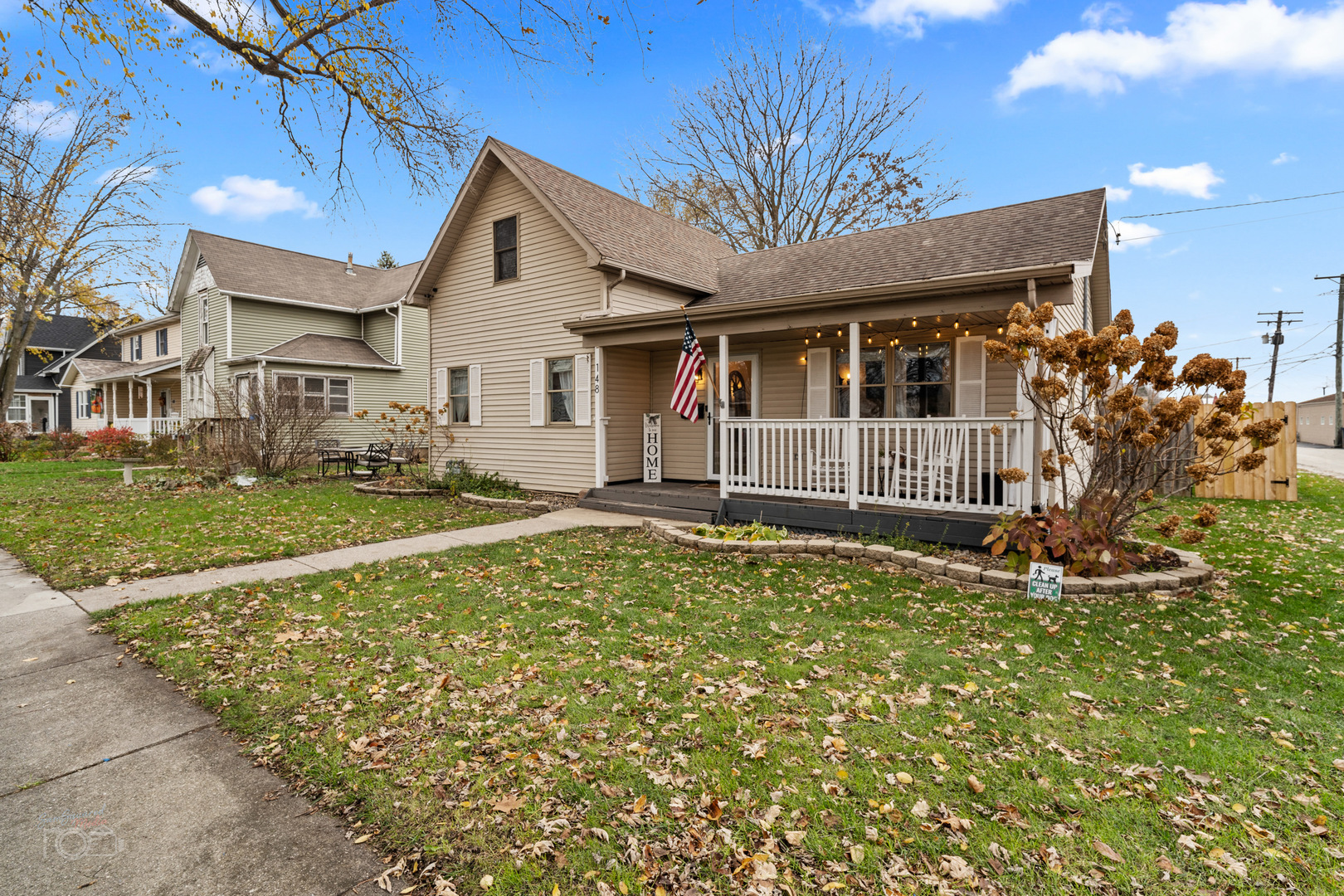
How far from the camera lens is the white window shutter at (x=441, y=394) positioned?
45.4 ft

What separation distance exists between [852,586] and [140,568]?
23.7 feet

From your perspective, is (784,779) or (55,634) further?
(55,634)

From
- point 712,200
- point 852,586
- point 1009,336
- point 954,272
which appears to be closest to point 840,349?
A: point 954,272

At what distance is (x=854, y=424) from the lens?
7.79 m

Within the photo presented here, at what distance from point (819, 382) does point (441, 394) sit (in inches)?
339

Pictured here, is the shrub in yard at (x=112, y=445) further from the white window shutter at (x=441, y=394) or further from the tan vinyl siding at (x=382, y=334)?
the white window shutter at (x=441, y=394)

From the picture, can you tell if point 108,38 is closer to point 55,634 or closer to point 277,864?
point 55,634

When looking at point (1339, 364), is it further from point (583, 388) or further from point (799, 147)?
point (583, 388)

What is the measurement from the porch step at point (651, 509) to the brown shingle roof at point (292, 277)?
14505mm

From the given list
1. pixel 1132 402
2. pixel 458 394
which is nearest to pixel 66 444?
pixel 458 394

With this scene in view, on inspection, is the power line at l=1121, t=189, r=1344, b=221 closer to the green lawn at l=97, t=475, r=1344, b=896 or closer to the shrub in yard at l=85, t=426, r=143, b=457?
the green lawn at l=97, t=475, r=1344, b=896

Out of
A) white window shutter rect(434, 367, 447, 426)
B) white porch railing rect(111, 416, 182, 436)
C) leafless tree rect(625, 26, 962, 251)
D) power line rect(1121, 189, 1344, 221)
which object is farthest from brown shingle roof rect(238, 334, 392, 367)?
power line rect(1121, 189, 1344, 221)

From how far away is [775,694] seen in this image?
3.57m

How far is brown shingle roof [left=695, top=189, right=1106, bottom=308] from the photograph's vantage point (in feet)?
29.0
